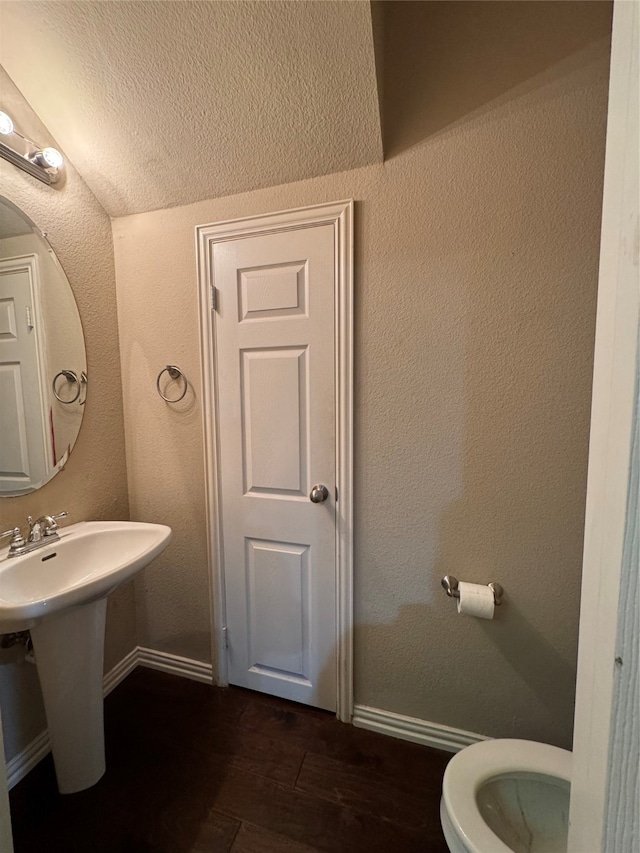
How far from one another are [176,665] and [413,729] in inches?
43.4

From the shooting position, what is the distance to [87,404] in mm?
1394

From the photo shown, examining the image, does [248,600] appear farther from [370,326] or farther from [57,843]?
[370,326]

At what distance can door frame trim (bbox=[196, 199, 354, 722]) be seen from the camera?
1.19m

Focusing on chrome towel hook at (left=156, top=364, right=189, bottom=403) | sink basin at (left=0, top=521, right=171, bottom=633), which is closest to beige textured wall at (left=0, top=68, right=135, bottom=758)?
sink basin at (left=0, top=521, right=171, bottom=633)

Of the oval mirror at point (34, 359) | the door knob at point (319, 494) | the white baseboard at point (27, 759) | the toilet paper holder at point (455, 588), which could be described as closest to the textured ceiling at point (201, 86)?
the oval mirror at point (34, 359)

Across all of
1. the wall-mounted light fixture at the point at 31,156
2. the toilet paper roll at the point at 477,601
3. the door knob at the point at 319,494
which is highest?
the wall-mounted light fixture at the point at 31,156

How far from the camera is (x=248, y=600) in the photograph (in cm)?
144

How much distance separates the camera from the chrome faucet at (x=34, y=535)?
1.07 metres

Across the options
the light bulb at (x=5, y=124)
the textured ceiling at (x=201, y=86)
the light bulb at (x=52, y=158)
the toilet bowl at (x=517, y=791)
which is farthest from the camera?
the light bulb at (x=52, y=158)

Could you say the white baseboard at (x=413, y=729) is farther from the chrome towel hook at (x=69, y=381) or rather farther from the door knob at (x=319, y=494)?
the chrome towel hook at (x=69, y=381)

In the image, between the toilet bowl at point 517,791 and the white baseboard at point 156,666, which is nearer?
the toilet bowl at point 517,791

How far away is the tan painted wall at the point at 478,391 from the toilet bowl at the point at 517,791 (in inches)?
11.3

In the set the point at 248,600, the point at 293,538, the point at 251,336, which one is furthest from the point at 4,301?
the point at 248,600

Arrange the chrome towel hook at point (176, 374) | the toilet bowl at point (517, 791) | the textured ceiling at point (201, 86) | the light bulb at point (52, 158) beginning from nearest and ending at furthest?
the toilet bowl at point (517, 791) < the textured ceiling at point (201, 86) < the light bulb at point (52, 158) < the chrome towel hook at point (176, 374)
